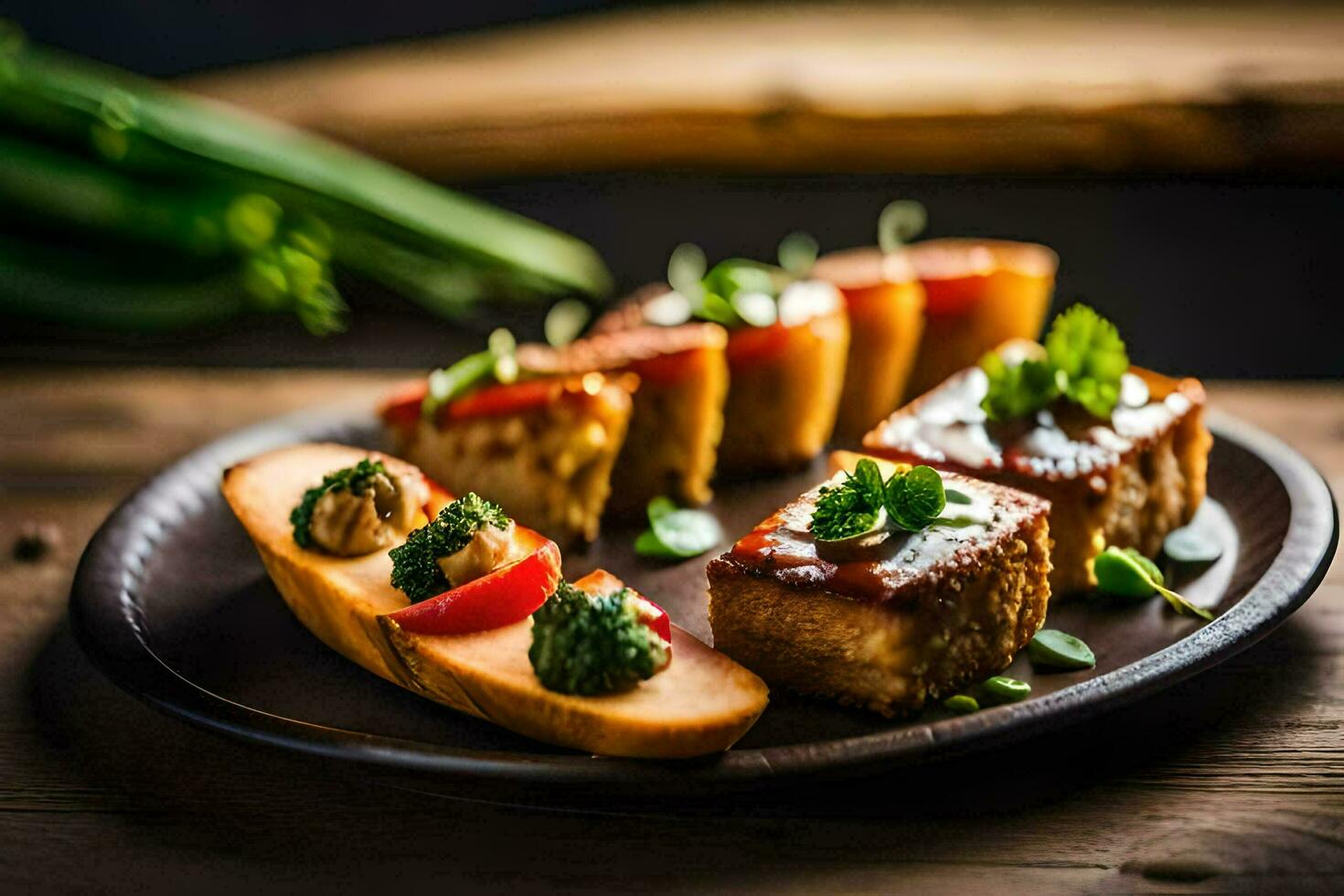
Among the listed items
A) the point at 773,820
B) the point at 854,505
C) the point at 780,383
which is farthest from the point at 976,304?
the point at 773,820

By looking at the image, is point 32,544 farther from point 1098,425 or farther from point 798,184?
point 798,184

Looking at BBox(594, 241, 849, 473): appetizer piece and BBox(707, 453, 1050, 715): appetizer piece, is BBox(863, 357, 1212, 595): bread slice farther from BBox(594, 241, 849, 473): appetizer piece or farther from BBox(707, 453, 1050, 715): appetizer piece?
BBox(594, 241, 849, 473): appetizer piece

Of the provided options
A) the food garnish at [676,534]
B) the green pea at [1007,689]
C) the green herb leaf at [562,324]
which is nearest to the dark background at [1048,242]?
the green herb leaf at [562,324]

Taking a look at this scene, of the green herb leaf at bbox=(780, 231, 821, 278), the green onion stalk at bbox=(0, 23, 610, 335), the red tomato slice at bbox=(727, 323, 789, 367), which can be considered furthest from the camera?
the green onion stalk at bbox=(0, 23, 610, 335)

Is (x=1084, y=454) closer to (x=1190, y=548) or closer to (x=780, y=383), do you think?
(x=1190, y=548)

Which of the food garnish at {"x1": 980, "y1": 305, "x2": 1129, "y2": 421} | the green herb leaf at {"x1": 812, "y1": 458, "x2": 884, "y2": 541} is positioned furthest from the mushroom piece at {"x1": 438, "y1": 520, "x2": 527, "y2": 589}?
the food garnish at {"x1": 980, "y1": 305, "x2": 1129, "y2": 421}

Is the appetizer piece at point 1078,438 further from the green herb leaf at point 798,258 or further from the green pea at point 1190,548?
the green herb leaf at point 798,258

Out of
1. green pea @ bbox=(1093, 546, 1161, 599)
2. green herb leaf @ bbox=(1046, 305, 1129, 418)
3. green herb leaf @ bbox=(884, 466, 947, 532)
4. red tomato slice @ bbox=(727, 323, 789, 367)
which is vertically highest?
green herb leaf @ bbox=(1046, 305, 1129, 418)
